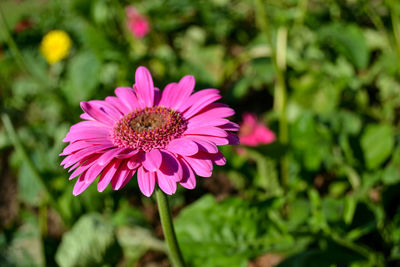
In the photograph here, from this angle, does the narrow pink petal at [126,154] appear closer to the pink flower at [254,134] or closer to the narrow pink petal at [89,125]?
the narrow pink petal at [89,125]

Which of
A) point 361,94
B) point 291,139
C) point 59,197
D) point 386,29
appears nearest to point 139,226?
point 59,197

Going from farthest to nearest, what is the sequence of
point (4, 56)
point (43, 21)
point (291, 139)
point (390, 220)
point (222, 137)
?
1. point (43, 21)
2. point (4, 56)
3. point (291, 139)
4. point (390, 220)
5. point (222, 137)

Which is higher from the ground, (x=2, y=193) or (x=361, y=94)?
(x=2, y=193)

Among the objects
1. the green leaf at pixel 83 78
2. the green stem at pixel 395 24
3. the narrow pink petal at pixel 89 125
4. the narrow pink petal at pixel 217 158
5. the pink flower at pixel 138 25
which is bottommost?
the narrow pink petal at pixel 217 158

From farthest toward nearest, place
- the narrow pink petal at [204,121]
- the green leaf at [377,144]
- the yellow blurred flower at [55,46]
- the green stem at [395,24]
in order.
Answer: the yellow blurred flower at [55,46]
the green stem at [395,24]
the green leaf at [377,144]
the narrow pink petal at [204,121]

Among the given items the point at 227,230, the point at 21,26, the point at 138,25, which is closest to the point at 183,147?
the point at 227,230

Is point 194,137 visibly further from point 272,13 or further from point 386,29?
point 272,13

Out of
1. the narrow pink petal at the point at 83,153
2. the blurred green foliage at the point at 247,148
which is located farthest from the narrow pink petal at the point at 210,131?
the blurred green foliage at the point at 247,148
